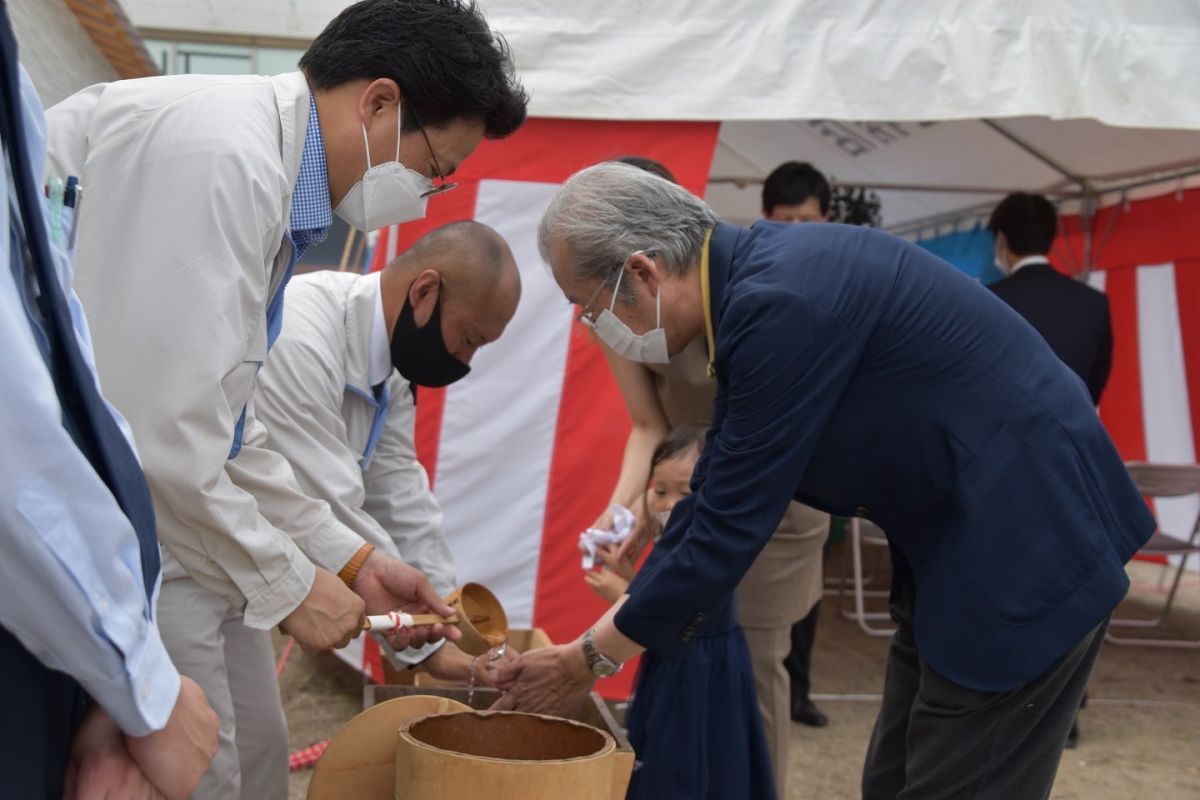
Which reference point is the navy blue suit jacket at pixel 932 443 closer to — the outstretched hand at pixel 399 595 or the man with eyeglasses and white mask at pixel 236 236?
the man with eyeglasses and white mask at pixel 236 236

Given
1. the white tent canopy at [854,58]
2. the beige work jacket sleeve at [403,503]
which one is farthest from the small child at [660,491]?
the white tent canopy at [854,58]

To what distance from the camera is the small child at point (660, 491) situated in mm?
2666

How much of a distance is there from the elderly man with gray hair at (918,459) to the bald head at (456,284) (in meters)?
0.74

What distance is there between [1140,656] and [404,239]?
13.3ft

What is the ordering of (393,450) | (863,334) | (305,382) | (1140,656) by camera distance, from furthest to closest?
(1140,656)
(393,450)
(305,382)
(863,334)

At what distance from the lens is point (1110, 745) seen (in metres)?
3.99

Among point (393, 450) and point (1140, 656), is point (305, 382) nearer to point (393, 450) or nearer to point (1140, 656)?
point (393, 450)

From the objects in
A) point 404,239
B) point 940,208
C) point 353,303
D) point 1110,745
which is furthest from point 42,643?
point 940,208

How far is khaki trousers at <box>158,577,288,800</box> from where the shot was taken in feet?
5.97

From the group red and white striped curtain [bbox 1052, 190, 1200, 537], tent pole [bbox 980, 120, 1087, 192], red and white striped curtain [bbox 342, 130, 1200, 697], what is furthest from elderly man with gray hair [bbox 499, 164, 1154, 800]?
red and white striped curtain [bbox 1052, 190, 1200, 537]

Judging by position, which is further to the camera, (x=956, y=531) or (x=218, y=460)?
(x=956, y=531)

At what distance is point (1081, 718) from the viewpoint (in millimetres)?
4277

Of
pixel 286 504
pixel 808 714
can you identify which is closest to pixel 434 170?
pixel 286 504

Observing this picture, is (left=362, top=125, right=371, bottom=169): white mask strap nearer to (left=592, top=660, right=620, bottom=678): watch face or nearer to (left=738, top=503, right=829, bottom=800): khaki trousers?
(left=592, top=660, right=620, bottom=678): watch face
